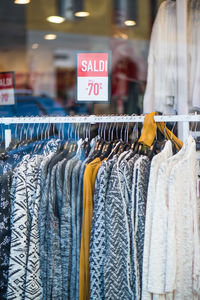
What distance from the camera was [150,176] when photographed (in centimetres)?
143

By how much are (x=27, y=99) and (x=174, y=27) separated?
182 centimetres

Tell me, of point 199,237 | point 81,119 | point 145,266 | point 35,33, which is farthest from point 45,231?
point 35,33

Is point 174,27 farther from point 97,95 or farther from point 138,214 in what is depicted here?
point 138,214

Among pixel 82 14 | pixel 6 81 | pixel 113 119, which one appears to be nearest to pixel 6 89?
pixel 6 81

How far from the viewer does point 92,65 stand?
187 cm

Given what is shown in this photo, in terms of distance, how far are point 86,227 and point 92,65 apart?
846mm

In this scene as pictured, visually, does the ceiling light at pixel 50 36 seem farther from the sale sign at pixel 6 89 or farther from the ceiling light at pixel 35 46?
the sale sign at pixel 6 89

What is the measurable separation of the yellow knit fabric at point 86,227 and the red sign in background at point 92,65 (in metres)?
0.57

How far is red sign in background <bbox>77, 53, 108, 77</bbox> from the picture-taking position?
1.86 m

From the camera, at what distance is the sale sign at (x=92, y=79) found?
185cm

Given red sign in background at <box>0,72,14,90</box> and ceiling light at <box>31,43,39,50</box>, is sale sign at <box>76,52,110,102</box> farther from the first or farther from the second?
ceiling light at <box>31,43,39,50</box>

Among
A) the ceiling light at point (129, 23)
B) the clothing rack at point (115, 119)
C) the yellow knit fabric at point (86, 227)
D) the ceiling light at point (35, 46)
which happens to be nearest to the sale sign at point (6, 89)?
the clothing rack at point (115, 119)

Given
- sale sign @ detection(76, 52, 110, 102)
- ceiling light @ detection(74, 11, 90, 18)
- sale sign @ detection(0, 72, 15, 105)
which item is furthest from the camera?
ceiling light @ detection(74, 11, 90, 18)

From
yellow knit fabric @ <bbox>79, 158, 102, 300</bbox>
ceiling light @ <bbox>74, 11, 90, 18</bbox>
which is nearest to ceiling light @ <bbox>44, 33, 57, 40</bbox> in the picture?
ceiling light @ <bbox>74, 11, 90, 18</bbox>
